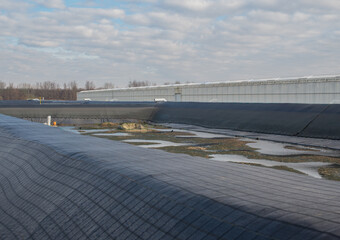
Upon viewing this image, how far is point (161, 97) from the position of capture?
2498 inches

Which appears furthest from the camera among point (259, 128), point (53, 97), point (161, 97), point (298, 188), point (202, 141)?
point (53, 97)

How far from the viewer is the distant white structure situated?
36.4 m

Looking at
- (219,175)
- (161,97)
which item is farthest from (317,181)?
(161,97)

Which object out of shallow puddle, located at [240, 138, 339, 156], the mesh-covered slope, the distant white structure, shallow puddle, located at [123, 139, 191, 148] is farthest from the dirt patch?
the distant white structure

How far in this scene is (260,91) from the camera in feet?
144

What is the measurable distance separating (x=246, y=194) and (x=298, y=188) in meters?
A: 0.88

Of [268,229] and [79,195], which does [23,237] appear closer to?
[79,195]

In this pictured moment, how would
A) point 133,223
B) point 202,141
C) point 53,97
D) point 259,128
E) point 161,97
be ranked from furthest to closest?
point 53,97 < point 161,97 < point 259,128 < point 202,141 < point 133,223

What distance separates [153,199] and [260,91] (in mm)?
41055

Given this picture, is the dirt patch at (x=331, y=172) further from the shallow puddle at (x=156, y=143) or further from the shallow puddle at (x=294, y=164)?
the shallow puddle at (x=156, y=143)

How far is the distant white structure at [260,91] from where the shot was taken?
36438 millimetres

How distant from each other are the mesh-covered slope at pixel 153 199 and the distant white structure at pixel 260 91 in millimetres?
32544

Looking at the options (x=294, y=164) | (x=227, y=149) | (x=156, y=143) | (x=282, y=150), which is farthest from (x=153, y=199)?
(x=156, y=143)

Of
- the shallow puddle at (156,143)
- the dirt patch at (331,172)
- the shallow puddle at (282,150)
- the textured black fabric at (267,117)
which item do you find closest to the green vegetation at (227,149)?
the dirt patch at (331,172)
